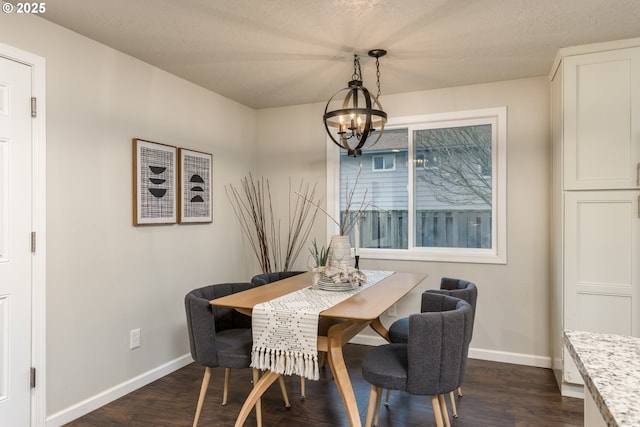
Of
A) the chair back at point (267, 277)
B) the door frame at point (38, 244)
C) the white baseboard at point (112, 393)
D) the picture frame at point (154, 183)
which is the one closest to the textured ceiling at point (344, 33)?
the door frame at point (38, 244)

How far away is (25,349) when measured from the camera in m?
2.37

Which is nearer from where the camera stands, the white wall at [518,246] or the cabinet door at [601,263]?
the cabinet door at [601,263]

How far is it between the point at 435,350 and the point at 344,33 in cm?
194

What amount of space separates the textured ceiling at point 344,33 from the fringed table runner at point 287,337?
1.64m

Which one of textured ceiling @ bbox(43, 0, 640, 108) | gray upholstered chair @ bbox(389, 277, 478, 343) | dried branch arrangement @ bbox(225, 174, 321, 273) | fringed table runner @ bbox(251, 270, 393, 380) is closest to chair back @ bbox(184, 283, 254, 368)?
fringed table runner @ bbox(251, 270, 393, 380)

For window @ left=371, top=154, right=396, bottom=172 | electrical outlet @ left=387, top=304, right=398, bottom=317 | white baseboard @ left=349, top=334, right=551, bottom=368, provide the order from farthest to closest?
window @ left=371, top=154, right=396, bottom=172 < electrical outlet @ left=387, top=304, right=398, bottom=317 < white baseboard @ left=349, top=334, right=551, bottom=368

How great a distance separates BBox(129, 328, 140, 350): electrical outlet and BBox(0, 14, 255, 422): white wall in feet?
0.12

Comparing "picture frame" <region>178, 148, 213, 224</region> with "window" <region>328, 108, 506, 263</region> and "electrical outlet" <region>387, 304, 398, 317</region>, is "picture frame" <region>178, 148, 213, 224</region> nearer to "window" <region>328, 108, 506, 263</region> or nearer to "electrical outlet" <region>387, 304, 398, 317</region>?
"window" <region>328, 108, 506, 263</region>

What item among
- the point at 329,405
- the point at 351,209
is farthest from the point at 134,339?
the point at 351,209

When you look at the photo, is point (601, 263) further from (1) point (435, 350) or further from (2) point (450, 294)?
(1) point (435, 350)

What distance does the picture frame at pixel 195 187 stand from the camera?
352 cm

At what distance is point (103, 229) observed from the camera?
284cm

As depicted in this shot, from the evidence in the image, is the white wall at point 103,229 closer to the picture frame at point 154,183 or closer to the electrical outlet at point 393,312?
the picture frame at point 154,183

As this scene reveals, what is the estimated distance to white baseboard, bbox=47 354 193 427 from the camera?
2549 mm
